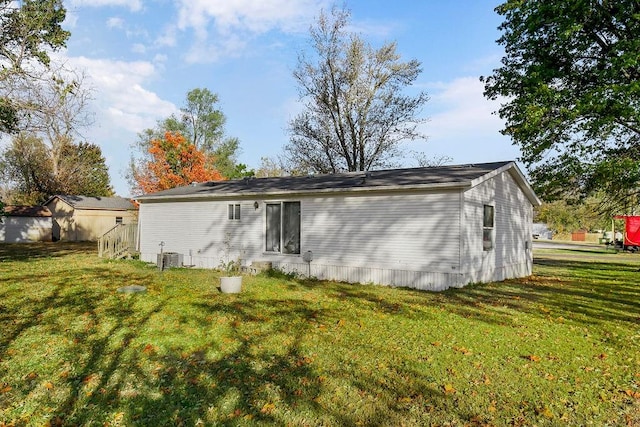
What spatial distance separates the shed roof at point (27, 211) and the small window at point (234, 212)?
27.5 metres

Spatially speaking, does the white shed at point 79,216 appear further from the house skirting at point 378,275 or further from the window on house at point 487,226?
the window on house at point 487,226

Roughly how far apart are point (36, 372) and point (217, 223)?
1045cm

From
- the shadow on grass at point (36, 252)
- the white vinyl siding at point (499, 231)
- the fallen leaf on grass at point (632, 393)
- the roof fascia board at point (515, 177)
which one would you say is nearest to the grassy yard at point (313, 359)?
the fallen leaf on grass at point (632, 393)

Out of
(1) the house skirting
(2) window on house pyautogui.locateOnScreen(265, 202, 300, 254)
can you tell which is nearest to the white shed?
(2) window on house pyautogui.locateOnScreen(265, 202, 300, 254)

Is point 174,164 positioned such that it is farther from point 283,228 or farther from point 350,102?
point 283,228

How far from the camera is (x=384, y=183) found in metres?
12.1

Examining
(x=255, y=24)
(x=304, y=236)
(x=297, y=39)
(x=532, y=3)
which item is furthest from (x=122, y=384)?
(x=297, y=39)

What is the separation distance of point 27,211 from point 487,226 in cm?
3660

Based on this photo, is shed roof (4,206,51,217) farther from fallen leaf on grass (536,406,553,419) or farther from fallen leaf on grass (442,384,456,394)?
fallen leaf on grass (536,406,553,419)

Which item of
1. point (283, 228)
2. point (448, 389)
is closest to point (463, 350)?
point (448, 389)

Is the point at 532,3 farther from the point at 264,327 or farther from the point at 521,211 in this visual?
the point at 264,327

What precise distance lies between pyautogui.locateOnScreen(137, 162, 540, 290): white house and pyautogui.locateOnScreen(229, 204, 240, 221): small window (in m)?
0.04

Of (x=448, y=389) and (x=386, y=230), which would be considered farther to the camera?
(x=386, y=230)

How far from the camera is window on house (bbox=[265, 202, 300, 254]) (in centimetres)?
1357
